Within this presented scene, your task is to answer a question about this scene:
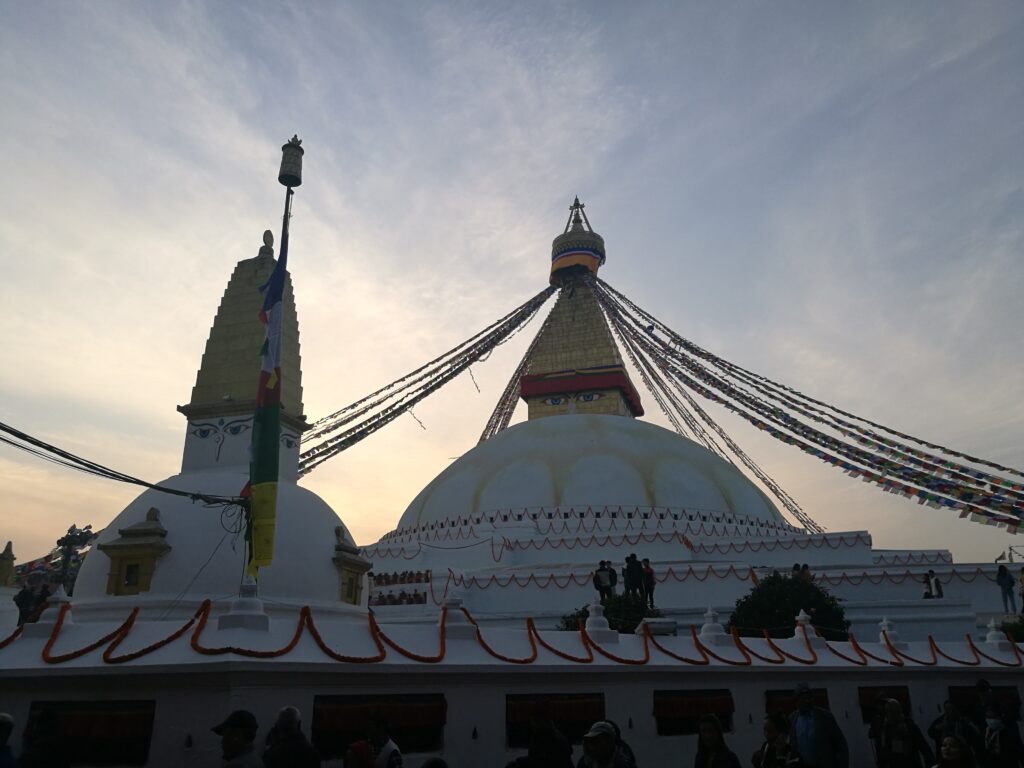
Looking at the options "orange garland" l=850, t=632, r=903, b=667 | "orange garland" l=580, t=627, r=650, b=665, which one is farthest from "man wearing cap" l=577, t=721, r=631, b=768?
"orange garland" l=850, t=632, r=903, b=667

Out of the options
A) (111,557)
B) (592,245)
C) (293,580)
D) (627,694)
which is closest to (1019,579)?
(627,694)

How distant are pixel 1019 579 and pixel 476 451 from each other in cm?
1601

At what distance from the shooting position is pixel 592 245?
3769 centimetres

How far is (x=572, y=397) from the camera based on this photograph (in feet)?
110

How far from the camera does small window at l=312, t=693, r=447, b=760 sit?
575 centimetres

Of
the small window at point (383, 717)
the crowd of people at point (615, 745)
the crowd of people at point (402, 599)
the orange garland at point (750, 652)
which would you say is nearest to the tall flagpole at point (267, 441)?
the small window at point (383, 717)

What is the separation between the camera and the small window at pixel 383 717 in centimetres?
575

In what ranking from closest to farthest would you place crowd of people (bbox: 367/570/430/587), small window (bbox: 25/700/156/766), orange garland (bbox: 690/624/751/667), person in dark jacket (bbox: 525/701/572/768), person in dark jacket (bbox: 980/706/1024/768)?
person in dark jacket (bbox: 525/701/572/768), small window (bbox: 25/700/156/766), person in dark jacket (bbox: 980/706/1024/768), orange garland (bbox: 690/624/751/667), crowd of people (bbox: 367/570/430/587)

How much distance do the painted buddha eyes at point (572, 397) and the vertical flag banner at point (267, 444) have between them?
2386cm

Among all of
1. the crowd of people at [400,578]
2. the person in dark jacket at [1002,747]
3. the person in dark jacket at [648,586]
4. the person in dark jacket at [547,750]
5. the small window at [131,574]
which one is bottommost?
the person in dark jacket at [1002,747]

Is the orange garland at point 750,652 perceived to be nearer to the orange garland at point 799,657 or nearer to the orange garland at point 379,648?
the orange garland at point 379,648

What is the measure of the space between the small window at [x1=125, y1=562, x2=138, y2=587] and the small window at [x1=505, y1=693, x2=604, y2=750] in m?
5.69

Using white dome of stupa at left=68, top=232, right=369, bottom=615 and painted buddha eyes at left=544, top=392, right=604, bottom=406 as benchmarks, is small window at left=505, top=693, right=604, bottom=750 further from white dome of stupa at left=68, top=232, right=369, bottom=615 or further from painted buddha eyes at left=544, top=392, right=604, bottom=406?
painted buddha eyes at left=544, top=392, right=604, bottom=406

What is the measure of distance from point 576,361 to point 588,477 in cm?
1101
